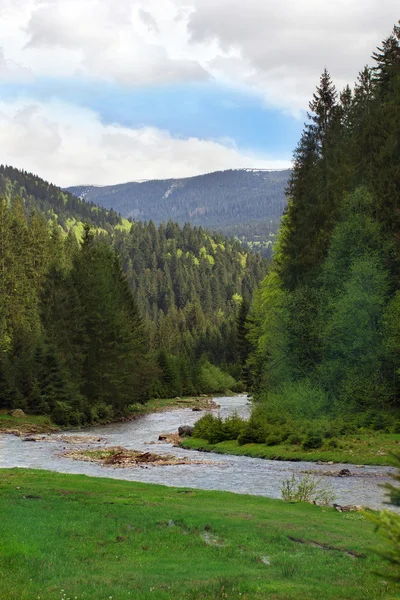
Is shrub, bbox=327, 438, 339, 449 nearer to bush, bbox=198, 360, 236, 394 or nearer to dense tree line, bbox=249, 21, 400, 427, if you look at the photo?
dense tree line, bbox=249, 21, 400, 427

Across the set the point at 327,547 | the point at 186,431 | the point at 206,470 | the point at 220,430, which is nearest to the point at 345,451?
the point at 206,470

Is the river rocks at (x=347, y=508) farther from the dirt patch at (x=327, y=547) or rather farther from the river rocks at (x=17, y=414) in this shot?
the river rocks at (x=17, y=414)

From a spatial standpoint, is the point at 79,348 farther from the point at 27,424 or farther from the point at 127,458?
the point at 127,458

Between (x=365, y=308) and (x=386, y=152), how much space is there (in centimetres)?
1408

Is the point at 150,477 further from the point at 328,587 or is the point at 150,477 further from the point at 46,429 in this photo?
the point at 46,429

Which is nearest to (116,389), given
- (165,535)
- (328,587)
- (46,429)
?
(46,429)

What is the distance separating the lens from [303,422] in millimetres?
49438

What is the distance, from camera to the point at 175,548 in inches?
740

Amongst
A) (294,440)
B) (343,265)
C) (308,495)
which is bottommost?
(294,440)

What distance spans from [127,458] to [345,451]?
15594 mm

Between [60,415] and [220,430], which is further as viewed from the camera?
[60,415]

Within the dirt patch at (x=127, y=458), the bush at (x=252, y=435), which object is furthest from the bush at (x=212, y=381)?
the dirt patch at (x=127, y=458)

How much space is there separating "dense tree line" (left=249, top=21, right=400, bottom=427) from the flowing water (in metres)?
10.3

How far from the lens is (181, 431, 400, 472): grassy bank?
39500 mm
